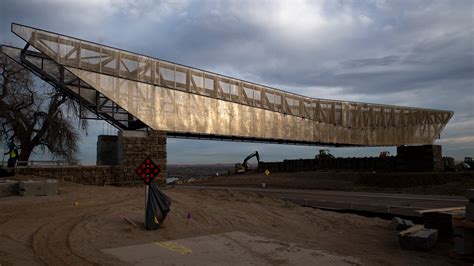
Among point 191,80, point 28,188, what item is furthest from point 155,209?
point 191,80

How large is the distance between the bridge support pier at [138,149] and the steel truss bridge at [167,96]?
1.39 metres

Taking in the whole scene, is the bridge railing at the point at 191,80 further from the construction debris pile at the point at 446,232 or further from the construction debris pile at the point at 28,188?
the construction debris pile at the point at 446,232

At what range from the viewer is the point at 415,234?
37.9 feet

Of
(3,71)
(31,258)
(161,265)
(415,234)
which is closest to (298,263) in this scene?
(161,265)

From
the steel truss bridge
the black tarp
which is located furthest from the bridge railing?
the black tarp

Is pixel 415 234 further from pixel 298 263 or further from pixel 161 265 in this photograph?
pixel 161 265

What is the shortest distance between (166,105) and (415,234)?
20821 millimetres

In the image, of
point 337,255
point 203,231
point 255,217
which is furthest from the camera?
point 255,217

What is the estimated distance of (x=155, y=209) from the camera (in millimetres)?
13055

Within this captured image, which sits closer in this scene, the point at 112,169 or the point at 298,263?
the point at 298,263

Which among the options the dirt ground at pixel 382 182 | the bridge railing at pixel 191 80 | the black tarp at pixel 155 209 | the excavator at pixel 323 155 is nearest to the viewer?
the black tarp at pixel 155 209

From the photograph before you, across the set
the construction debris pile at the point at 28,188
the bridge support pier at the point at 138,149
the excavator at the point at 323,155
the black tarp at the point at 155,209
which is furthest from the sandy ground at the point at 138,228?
the excavator at the point at 323,155

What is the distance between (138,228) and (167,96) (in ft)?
57.2

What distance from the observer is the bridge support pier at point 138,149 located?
993 inches
